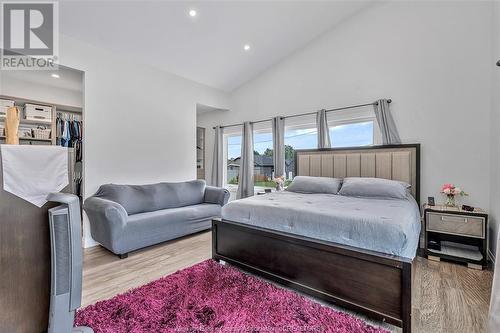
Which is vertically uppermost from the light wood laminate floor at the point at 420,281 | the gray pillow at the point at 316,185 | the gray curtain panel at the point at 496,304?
the gray pillow at the point at 316,185

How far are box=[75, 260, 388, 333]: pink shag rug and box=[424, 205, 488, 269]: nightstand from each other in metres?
1.79

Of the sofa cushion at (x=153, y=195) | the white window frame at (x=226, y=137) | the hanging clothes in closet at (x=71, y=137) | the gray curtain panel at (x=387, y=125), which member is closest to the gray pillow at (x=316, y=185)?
the gray curtain panel at (x=387, y=125)

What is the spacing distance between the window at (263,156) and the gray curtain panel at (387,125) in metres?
2.06

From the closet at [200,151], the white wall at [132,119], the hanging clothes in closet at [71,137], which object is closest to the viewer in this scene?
the white wall at [132,119]

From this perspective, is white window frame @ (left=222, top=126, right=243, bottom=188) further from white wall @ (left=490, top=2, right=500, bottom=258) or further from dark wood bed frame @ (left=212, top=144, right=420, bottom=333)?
white wall @ (left=490, top=2, right=500, bottom=258)

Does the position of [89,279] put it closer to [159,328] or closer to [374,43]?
[159,328]

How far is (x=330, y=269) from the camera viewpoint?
6.02 feet

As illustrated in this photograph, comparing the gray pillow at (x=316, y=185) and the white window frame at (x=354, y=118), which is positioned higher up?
the white window frame at (x=354, y=118)

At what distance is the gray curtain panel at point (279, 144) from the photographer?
14.9 feet

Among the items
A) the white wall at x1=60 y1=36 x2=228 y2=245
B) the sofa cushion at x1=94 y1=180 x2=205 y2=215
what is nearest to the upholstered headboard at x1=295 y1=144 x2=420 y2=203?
the sofa cushion at x1=94 y1=180 x2=205 y2=215

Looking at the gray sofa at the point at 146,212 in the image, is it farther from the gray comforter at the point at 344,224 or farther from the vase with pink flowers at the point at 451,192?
the vase with pink flowers at the point at 451,192

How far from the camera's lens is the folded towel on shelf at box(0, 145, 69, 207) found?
1.09m

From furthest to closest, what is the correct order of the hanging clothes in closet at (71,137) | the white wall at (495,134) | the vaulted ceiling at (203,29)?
the hanging clothes in closet at (71,137) → the vaulted ceiling at (203,29) → the white wall at (495,134)

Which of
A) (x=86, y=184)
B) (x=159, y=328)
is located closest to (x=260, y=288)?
(x=159, y=328)
